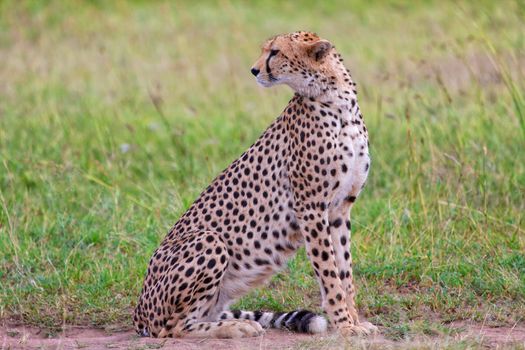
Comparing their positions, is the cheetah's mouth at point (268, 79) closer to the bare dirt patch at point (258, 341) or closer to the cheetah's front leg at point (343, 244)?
the cheetah's front leg at point (343, 244)

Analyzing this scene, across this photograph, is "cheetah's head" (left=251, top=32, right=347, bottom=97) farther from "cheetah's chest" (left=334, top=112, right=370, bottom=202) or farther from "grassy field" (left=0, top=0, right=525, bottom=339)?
"grassy field" (left=0, top=0, right=525, bottom=339)

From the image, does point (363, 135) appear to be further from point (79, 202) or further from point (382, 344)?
point (79, 202)

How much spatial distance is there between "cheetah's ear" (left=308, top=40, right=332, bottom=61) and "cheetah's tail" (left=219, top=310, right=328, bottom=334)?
946mm

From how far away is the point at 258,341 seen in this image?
3695 mm

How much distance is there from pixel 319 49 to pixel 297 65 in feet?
0.33

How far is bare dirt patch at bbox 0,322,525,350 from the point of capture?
3.47 m

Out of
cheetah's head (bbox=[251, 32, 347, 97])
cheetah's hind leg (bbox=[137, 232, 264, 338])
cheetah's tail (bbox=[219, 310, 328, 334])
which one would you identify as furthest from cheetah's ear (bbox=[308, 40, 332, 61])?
cheetah's tail (bbox=[219, 310, 328, 334])

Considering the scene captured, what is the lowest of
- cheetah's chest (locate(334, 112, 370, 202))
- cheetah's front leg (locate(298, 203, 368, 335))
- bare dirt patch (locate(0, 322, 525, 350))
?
bare dirt patch (locate(0, 322, 525, 350))

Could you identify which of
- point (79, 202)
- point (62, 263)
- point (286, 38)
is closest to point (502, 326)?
point (286, 38)

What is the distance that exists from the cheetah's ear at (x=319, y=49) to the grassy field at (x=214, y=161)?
1043 millimetres

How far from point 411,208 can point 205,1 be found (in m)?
6.45

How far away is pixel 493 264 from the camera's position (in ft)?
14.6

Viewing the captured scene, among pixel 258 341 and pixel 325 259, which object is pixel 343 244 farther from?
pixel 258 341

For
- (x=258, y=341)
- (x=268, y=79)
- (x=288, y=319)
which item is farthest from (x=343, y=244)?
(x=268, y=79)
